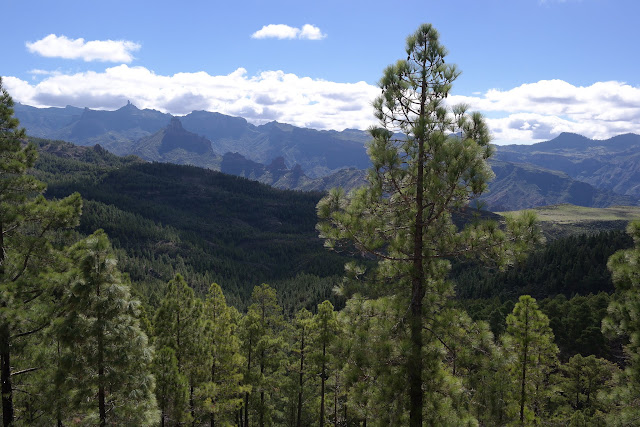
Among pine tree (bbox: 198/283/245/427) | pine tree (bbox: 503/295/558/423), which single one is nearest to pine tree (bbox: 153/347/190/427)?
pine tree (bbox: 198/283/245/427)

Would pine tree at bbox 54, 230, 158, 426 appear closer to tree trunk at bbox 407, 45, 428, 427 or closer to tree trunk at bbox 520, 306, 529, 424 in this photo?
tree trunk at bbox 407, 45, 428, 427

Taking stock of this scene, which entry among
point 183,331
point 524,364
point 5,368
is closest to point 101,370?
point 5,368

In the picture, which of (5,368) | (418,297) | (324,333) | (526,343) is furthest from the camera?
(324,333)

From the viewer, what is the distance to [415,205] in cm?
1265

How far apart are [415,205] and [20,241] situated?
51.2 feet

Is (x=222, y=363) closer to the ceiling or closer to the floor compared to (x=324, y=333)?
closer to the floor

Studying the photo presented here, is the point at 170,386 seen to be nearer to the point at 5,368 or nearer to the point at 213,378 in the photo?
the point at 213,378

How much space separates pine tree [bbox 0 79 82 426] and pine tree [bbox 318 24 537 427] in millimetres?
11472

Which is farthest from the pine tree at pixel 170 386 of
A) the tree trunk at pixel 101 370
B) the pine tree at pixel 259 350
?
the pine tree at pixel 259 350

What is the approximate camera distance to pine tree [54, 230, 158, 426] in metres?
14.1

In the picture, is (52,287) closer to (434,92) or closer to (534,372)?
(434,92)

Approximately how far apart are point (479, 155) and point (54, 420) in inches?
731

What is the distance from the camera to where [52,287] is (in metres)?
14.7

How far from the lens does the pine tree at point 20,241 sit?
1395 centimetres
